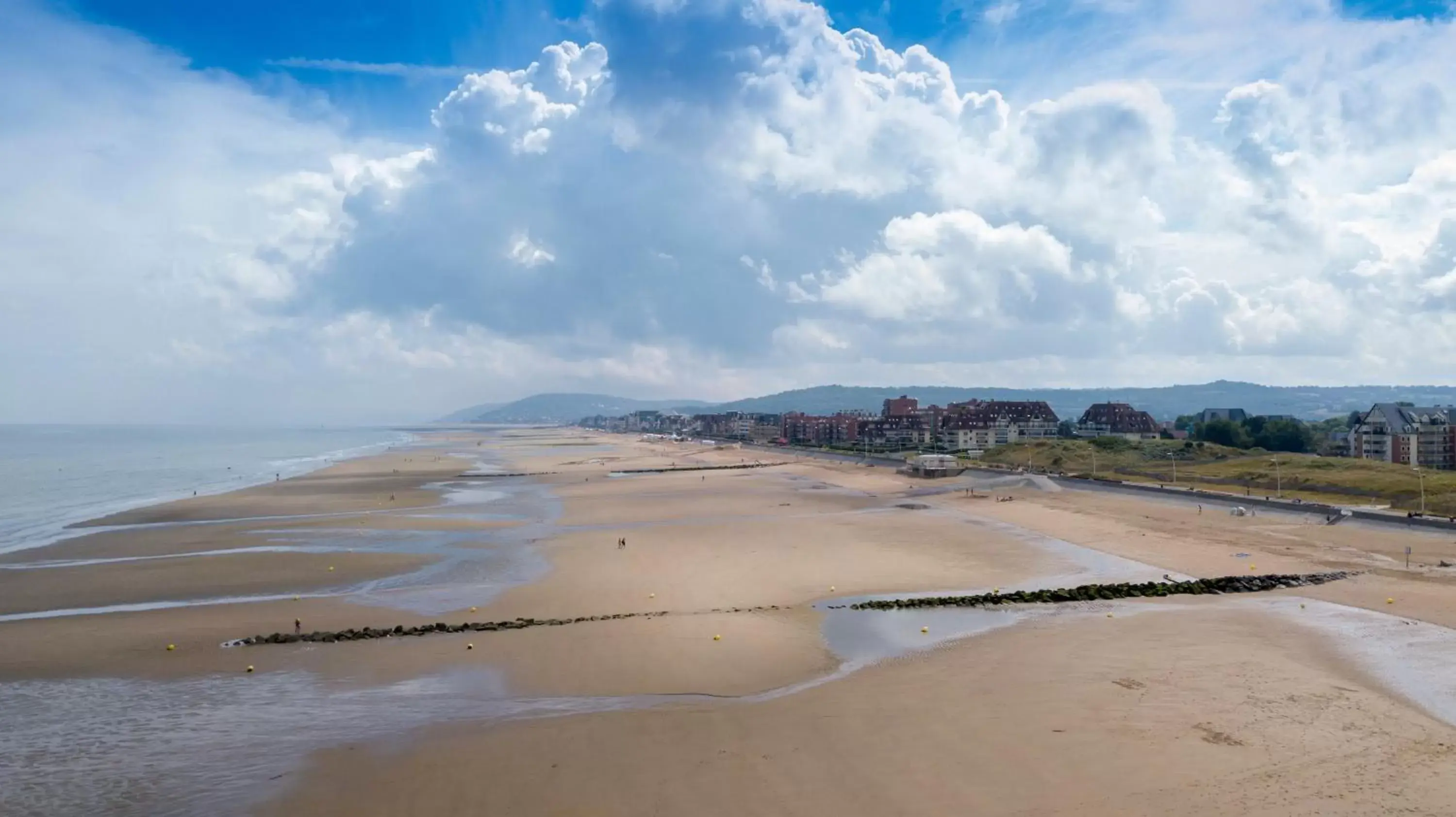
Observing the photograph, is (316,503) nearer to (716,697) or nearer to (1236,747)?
(716,697)

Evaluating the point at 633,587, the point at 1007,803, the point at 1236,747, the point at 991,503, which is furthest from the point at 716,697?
the point at 991,503

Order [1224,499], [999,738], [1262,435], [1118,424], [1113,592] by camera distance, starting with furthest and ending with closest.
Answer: [1118,424] → [1262,435] → [1224,499] → [1113,592] → [999,738]

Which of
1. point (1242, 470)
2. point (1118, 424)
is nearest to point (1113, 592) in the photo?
point (1242, 470)

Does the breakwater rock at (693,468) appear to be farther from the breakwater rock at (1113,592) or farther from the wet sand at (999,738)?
the breakwater rock at (1113,592)

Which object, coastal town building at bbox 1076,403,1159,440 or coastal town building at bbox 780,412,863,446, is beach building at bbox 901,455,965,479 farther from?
coastal town building at bbox 780,412,863,446

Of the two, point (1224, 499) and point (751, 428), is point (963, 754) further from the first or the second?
point (751, 428)

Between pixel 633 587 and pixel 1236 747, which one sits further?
pixel 633 587

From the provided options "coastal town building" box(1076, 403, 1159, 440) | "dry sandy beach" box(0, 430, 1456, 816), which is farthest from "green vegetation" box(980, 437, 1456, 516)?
"coastal town building" box(1076, 403, 1159, 440)

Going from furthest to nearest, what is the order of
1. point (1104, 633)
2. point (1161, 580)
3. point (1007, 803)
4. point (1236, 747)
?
point (1161, 580)
point (1104, 633)
point (1236, 747)
point (1007, 803)
